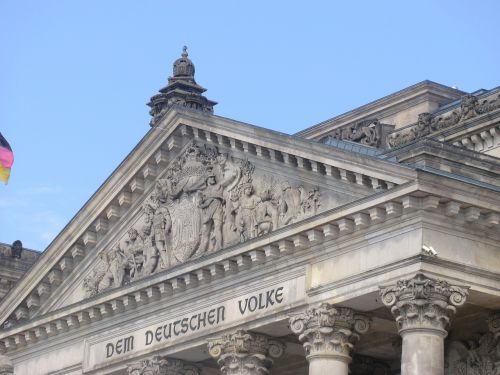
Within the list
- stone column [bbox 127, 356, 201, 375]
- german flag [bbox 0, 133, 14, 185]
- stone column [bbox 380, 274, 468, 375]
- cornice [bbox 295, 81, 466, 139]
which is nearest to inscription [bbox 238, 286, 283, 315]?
stone column [bbox 127, 356, 201, 375]

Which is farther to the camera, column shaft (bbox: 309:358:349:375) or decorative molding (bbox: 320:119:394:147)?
decorative molding (bbox: 320:119:394:147)

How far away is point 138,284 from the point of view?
6009cm

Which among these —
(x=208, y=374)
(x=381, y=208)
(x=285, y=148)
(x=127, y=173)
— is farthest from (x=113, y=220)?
(x=381, y=208)

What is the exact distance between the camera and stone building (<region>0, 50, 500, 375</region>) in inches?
1973

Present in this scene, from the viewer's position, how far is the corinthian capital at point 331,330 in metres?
52.4

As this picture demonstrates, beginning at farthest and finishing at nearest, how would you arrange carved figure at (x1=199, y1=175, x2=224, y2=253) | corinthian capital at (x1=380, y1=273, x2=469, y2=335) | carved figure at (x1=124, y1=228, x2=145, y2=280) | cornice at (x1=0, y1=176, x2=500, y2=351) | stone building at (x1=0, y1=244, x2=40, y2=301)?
stone building at (x1=0, y1=244, x2=40, y2=301), carved figure at (x1=124, y1=228, x2=145, y2=280), carved figure at (x1=199, y1=175, x2=224, y2=253), cornice at (x1=0, y1=176, x2=500, y2=351), corinthian capital at (x1=380, y1=273, x2=469, y2=335)

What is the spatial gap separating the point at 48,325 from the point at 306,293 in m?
14.1

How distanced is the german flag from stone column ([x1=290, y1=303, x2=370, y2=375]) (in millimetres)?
20942

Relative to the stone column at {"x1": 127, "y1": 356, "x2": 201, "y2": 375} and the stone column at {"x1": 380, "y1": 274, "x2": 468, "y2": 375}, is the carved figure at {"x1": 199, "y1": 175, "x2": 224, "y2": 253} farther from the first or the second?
the stone column at {"x1": 380, "y1": 274, "x2": 468, "y2": 375}

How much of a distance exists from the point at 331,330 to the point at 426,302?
3958 millimetres

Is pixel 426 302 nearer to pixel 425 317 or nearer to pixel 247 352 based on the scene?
pixel 425 317

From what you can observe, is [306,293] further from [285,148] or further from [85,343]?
[85,343]

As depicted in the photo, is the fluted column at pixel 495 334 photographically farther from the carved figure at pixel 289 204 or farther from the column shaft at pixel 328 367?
the carved figure at pixel 289 204

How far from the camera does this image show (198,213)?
58938 millimetres
